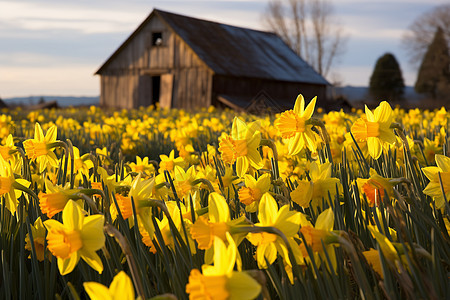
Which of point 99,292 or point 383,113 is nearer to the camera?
point 99,292

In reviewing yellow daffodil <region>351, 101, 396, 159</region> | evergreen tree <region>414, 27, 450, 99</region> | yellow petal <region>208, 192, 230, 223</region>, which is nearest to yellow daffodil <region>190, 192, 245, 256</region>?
yellow petal <region>208, 192, 230, 223</region>

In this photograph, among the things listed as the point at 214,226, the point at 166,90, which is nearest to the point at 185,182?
the point at 214,226

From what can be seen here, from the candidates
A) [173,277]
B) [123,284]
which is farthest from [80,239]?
[123,284]

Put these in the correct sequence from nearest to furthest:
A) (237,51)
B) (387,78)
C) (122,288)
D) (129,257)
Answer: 1. (122,288)
2. (129,257)
3. (237,51)
4. (387,78)

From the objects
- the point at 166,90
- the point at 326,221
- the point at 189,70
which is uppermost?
the point at 189,70

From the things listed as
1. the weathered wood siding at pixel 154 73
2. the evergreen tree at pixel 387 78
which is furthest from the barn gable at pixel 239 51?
the evergreen tree at pixel 387 78

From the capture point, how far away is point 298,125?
1722mm

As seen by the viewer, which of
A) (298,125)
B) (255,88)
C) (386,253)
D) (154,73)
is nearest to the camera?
(386,253)

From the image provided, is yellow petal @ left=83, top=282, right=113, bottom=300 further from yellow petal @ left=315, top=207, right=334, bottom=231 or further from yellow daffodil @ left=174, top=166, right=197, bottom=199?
yellow daffodil @ left=174, top=166, right=197, bottom=199

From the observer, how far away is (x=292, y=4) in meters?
47.2

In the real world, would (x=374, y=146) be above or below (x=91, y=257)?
above

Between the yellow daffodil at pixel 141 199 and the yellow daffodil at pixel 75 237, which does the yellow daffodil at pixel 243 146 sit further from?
the yellow daffodil at pixel 75 237

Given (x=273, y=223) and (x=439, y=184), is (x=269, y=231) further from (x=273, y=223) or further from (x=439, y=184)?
(x=439, y=184)

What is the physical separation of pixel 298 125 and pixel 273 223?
2.49ft
